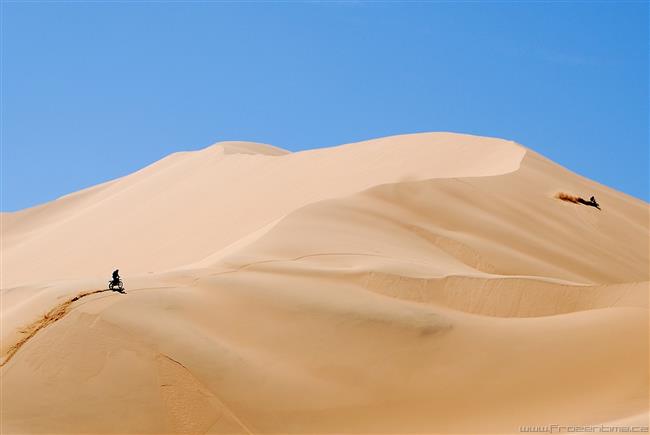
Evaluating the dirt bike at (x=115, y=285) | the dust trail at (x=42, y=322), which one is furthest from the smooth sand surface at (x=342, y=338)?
the dirt bike at (x=115, y=285)

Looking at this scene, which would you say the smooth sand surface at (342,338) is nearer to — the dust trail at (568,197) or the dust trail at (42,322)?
the dust trail at (42,322)

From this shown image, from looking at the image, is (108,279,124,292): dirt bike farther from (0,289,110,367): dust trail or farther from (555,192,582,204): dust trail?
(555,192,582,204): dust trail

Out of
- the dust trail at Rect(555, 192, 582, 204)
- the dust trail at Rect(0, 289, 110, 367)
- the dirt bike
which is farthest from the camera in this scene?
the dust trail at Rect(555, 192, 582, 204)

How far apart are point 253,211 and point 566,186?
28.0 feet

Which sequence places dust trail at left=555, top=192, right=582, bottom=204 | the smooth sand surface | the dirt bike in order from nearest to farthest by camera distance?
the smooth sand surface
the dirt bike
dust trail at left=555, top=192, right=582, bottom=204

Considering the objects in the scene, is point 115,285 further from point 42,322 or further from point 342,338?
point 342,338

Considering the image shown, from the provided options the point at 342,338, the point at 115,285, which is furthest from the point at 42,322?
the point at 342,338

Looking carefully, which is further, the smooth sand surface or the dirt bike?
the dirt bike

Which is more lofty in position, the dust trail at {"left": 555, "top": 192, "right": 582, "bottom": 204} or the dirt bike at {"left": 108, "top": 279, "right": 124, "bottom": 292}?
the dust trail at {"left": 555, "top": 192, "right": 582, "bottom": 204}

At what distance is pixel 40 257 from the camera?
32469 mm

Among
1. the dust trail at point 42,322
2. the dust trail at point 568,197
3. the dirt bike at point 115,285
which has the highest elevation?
the dust trail at point 568,197

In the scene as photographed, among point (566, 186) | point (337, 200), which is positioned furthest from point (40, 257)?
point (566, 186)

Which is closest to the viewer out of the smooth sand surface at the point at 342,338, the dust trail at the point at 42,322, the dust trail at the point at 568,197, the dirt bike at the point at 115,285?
the smooth sand surface at the point at 342,338

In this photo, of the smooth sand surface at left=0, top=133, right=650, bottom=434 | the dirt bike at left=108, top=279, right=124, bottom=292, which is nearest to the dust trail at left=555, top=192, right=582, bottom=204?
the smooth sand surface at left=0, top=133, right=650, bottom=434
